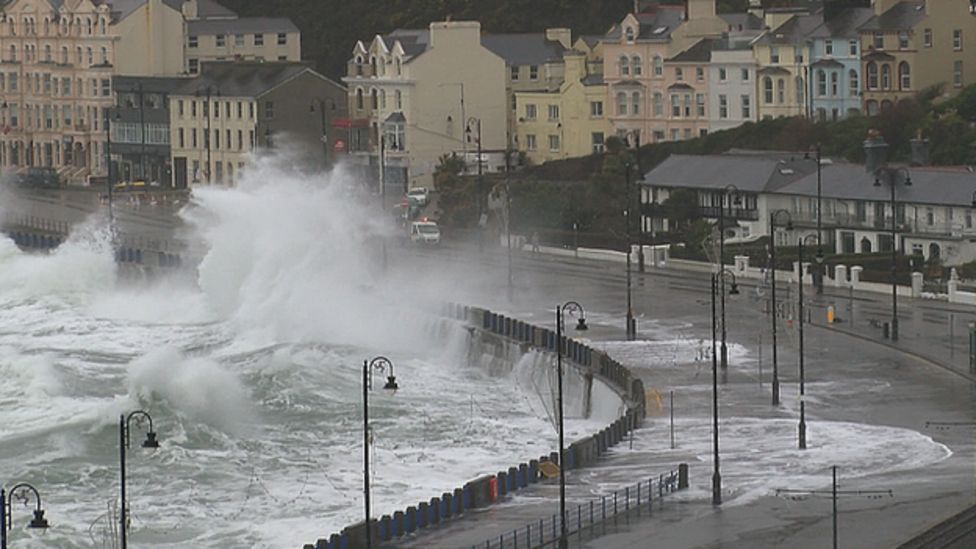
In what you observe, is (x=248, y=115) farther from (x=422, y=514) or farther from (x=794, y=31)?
(x=422, y=514)

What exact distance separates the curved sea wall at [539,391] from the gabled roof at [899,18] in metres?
29.5

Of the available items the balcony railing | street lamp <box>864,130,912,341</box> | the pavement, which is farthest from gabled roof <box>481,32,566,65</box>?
the pavement

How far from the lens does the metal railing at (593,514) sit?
49.2m

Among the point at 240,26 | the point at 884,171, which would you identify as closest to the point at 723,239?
the point at 884,171

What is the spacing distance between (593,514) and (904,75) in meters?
60.1

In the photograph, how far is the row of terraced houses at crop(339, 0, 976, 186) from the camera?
109 m

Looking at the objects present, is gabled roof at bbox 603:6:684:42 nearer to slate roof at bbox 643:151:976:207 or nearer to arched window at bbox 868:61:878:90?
arched window at bbox 868:61:878:90

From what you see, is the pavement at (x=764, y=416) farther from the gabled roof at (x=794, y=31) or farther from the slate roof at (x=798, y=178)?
the gabled roof at (x=794, y=31)

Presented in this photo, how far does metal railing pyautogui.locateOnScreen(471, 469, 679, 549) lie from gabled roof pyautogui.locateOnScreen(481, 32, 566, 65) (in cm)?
7373

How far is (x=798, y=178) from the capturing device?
316 ft

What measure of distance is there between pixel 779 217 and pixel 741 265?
397 cm

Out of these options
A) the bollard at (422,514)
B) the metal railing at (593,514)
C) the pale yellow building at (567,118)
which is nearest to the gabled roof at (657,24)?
the pale yellow building at (567,118)

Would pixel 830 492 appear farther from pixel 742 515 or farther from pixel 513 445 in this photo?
pixel 513 445

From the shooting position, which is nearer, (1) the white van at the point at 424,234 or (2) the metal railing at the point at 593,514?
(2) the metal railing at the point at 593,514
